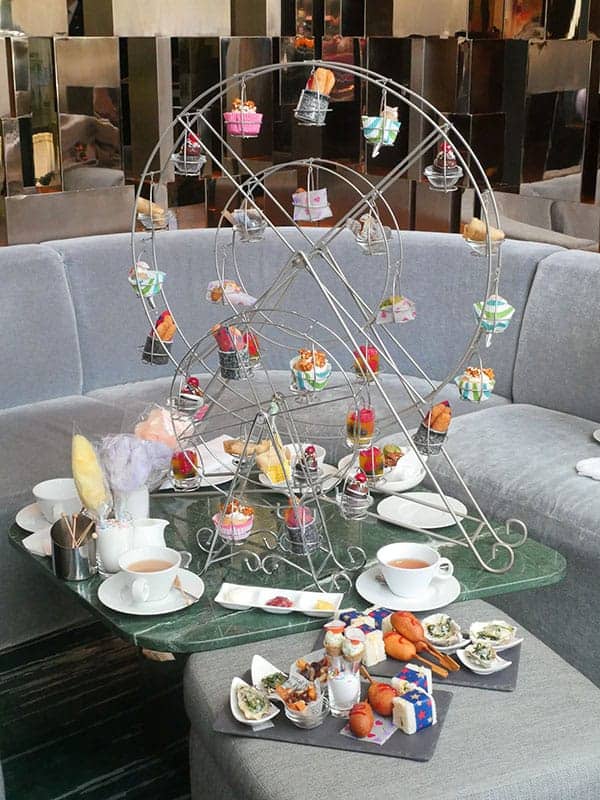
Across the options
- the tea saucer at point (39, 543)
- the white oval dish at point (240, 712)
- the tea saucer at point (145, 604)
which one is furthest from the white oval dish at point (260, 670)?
the tea saucer at point (39, 543)

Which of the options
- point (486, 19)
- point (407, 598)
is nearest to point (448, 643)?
point (407, 598)

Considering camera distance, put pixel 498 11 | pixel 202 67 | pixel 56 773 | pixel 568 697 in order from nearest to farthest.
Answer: pixel 568 697 < pixel 56 773 < pixel 498 11 < pixel 202 67

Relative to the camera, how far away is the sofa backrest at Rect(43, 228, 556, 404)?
3127mm

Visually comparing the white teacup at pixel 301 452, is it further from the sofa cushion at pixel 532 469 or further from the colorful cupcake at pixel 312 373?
the sofa cushion at pixel 532 469

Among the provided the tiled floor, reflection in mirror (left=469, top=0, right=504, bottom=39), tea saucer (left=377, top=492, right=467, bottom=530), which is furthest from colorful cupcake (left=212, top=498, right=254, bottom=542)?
reflection in mirror (left=469, top=0, right=504, bottom=39)

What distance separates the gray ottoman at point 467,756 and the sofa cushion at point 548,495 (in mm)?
577

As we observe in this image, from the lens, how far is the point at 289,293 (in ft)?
11.0

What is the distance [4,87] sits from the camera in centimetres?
304

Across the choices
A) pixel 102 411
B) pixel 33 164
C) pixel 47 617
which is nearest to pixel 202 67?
pixel 33 164

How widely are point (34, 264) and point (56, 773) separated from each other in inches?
57.8

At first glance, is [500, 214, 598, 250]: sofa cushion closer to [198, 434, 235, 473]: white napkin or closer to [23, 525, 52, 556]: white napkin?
[198, 434, 235, 473]: white napkin

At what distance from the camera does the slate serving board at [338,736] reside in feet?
4.94

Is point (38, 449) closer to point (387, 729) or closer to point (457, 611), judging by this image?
point (457, 611)

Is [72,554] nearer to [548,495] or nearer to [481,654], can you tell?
[481,654]
